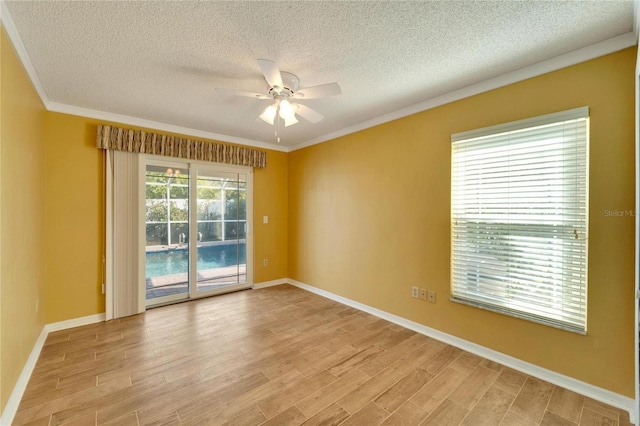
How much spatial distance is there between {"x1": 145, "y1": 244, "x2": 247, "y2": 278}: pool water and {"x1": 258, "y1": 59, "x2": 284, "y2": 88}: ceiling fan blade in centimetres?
309

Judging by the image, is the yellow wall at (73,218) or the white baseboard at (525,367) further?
the yellow wall at (73,218)

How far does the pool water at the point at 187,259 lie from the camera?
3.87 metres

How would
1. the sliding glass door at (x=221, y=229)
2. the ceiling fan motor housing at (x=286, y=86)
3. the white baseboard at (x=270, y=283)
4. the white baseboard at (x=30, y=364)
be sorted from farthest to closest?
the white baseboard at (x=270, y=283)
the sliding glass door at (x=221, y=229)
the ceiling fan motor housing at (x=286, y=86)
the white baseboard at (x=30, y=364)

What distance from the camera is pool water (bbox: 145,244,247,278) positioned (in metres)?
3.87

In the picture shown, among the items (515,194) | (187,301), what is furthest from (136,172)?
(515,194)

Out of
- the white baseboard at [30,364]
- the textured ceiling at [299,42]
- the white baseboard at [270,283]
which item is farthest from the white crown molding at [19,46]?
the white baseboard at [270,283]

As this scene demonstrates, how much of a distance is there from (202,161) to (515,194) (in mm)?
4051

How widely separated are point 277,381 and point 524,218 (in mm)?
2509

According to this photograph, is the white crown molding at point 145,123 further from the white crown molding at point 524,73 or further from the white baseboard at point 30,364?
the white baseboard at point 30,364

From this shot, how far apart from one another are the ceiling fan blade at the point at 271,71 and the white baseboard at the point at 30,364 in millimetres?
2782

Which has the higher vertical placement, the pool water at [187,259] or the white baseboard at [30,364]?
the pool water at [187,259]

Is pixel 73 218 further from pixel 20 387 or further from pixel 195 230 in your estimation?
pixel 20 387

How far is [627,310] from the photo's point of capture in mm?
1864

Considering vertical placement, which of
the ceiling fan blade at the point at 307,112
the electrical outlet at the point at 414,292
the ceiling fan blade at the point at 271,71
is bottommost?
the electrical outlet at the point at 414,292
